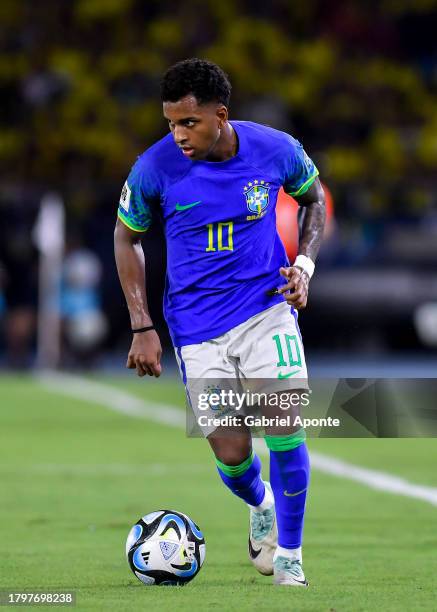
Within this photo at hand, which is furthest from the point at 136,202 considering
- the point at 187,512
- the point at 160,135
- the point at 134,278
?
the point at 160,135

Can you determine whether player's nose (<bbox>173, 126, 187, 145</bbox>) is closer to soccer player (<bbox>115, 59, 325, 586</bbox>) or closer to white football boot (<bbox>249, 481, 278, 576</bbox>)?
soccer player (<bbox>115, 59, 325, 586</bbox>)

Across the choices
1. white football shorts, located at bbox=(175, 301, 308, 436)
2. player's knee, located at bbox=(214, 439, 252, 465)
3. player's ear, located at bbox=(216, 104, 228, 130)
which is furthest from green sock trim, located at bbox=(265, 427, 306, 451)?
player's ear, located at bbox=(216, 104, 228, 130)

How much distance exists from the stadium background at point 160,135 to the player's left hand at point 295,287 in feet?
22.0

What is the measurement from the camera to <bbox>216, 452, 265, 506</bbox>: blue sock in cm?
712

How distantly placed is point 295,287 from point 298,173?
61 centimetres

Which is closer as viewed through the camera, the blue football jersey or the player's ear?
the player's ear

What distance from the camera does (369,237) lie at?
2692 cm

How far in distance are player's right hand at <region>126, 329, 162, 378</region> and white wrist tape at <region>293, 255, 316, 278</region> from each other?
708 millimetres

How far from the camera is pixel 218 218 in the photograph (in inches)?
268

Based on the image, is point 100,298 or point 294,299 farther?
point 100,298

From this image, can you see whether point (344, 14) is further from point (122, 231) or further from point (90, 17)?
point (122, 231)

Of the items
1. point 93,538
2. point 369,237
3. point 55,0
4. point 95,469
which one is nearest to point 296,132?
point 369,237

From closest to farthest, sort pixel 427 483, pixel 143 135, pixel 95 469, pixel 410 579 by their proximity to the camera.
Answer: pixel 410 579
pixel 427 483
pixel 95 469
pixel 143 135

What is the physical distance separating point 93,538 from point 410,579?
2.04m
